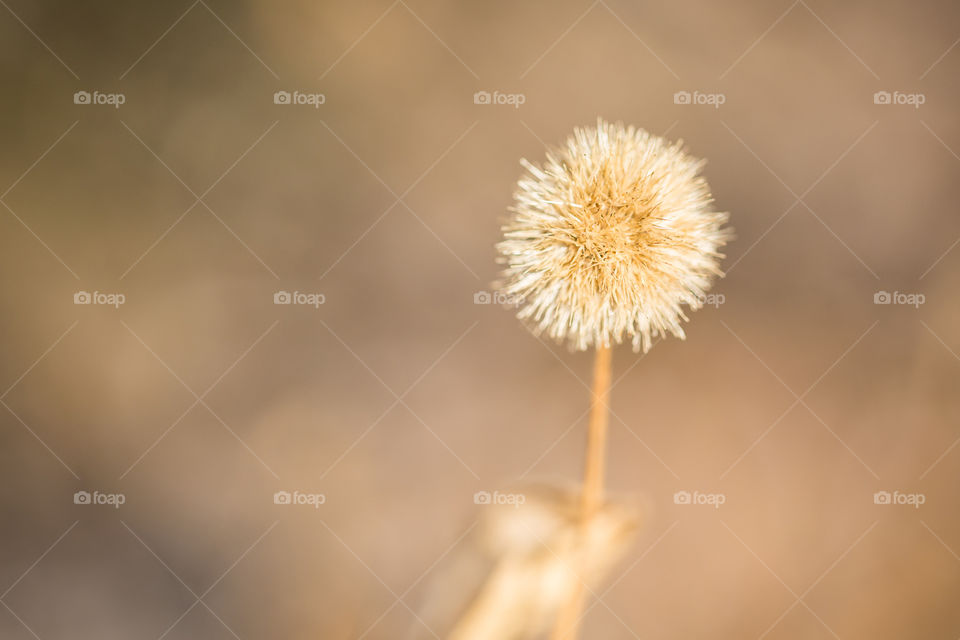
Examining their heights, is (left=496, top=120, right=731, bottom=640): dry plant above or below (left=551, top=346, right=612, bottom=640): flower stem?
above

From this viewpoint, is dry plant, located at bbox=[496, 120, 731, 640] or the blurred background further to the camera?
the blurred background

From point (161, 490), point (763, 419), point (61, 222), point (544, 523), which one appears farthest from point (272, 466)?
point (763, 419)

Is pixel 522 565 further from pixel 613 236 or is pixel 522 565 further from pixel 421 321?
pixel 613 236

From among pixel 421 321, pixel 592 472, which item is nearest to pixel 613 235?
pixel 421 321

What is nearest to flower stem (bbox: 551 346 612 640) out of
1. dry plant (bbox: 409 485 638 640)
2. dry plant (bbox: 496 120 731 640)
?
dry plant (bbox: 409 485 638 640)

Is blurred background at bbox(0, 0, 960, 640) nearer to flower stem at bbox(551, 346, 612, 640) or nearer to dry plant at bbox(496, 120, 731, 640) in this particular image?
flower stem at bbox(551, 346, 612, 640)

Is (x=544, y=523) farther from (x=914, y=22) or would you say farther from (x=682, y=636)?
(x=914, y=22)
